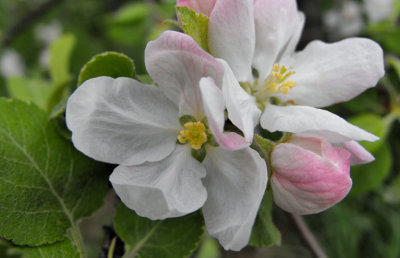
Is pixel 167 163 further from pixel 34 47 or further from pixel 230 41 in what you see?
pixel 34 47

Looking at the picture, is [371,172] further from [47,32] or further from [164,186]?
[47,32]

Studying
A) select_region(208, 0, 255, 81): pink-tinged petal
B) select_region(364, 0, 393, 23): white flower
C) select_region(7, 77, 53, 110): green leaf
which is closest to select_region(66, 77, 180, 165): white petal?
select_region(208, 0, 255, 81): pink-tinged petal

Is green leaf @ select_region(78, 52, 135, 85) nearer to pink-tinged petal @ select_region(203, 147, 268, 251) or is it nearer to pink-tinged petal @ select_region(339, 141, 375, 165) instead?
pink-tinged petal @ select_region(203, 147, 268, 251)

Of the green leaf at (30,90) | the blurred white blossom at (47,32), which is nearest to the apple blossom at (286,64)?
the green leaf at (30,90)

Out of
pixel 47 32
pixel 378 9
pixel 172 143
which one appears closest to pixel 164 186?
pixel 172 143

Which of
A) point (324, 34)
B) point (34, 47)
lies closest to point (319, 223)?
point (324, 34)

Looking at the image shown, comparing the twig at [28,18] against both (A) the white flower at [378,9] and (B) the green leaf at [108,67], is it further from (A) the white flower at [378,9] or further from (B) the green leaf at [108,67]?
(B) the green leaf at [108,67]
